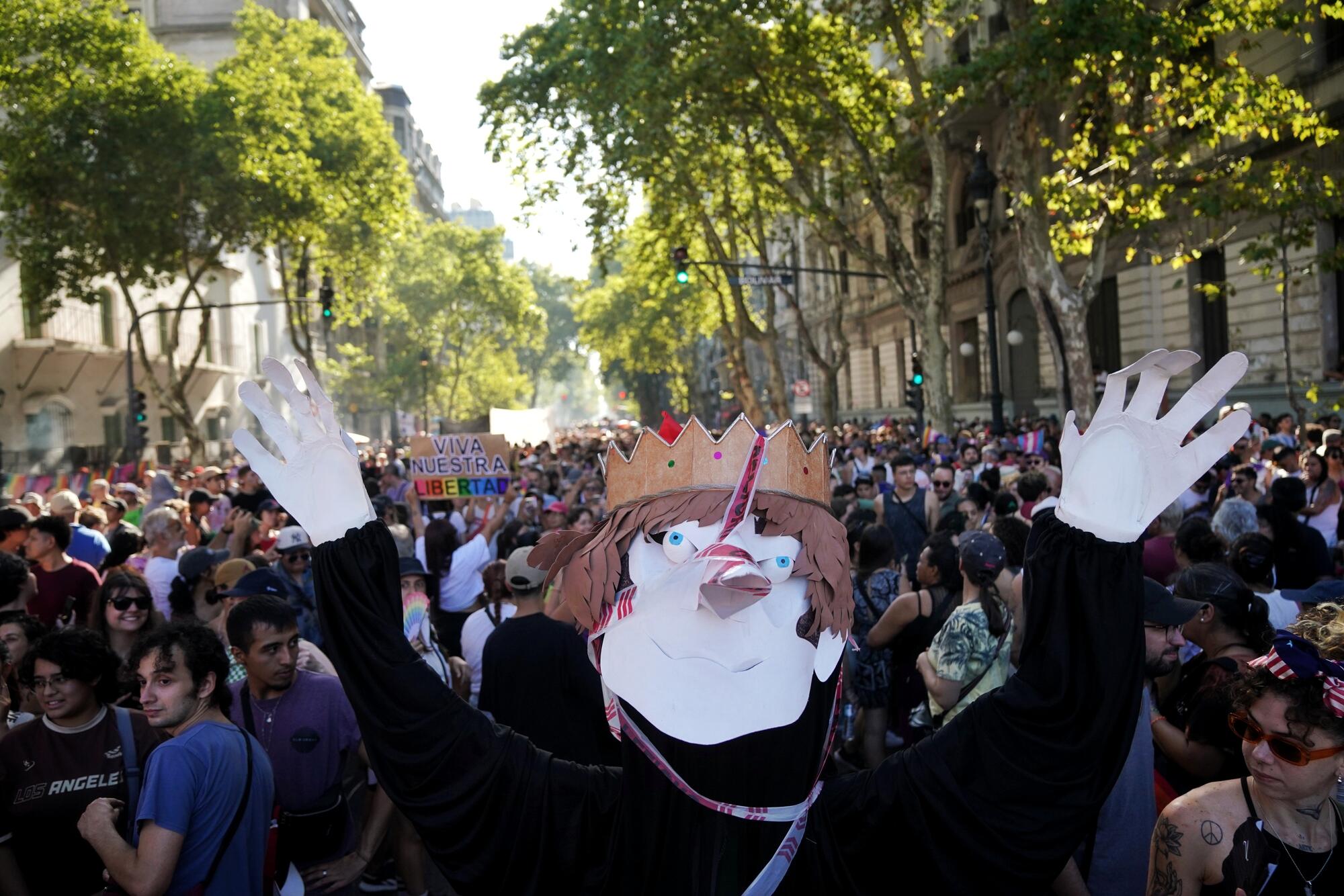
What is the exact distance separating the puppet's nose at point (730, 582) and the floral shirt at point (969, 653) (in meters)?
2.68

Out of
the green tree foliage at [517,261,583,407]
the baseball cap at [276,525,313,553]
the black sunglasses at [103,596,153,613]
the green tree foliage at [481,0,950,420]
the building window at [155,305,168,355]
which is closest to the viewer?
the black sunglasses at [103,596,153,613]

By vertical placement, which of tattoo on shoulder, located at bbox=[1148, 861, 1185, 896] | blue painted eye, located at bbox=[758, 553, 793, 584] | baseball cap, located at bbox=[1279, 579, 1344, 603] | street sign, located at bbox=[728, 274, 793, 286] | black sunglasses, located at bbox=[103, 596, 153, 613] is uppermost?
street sign, located at bbox=[728, 274, 793, 286]

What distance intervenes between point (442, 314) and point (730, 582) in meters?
59.7

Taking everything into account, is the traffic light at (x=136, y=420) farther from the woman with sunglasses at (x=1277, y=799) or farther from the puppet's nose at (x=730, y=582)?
the woman with sunglasses at (x=1277, y=799)

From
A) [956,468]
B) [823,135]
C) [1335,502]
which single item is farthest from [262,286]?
[1335,502]

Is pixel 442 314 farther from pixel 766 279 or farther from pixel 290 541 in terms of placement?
pixel 290 541

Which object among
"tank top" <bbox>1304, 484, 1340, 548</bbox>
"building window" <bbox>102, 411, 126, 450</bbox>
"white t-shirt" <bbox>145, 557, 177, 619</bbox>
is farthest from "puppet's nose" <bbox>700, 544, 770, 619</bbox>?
"building window" <bbox>102, 411, 126, 450</bbox>

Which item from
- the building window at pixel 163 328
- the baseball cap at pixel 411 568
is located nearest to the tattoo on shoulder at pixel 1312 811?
the baseball cap at pixel 411 568

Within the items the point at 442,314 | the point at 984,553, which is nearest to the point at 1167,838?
the point at 984,553

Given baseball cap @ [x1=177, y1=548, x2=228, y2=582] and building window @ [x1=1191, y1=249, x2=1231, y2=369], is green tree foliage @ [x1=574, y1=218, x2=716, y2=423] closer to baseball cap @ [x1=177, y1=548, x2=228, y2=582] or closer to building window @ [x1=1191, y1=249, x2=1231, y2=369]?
building window @ [x1=1191, y1=249, x2=1231, y2=369]

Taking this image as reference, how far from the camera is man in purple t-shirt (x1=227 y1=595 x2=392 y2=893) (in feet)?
14.4

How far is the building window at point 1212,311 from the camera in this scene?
21.4m

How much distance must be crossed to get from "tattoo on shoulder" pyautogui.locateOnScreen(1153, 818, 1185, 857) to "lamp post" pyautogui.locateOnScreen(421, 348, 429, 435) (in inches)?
1883

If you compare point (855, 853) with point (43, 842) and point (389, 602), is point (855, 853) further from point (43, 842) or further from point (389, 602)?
point (43, 842)
